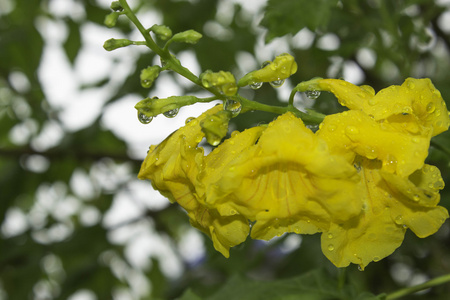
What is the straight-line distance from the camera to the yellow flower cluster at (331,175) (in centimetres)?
116

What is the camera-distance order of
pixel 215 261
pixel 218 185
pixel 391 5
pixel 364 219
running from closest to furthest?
pixel 218 185
pixel 364 219
pixel 391 5
pixel 215 261

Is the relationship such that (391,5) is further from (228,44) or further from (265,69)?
(265,69)

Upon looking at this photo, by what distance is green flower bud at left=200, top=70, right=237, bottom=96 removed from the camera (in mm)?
1205

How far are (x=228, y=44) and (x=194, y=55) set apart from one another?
0.79ft

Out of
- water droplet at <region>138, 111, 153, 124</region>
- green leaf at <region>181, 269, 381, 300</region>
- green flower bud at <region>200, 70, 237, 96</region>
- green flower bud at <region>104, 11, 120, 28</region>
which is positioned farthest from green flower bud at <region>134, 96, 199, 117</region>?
green leaf at <region>181, 269, 381, 300</region>

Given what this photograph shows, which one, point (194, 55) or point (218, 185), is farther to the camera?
point (194, 55)

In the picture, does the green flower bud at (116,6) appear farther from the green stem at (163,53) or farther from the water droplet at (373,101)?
the water droplet at (373,101)

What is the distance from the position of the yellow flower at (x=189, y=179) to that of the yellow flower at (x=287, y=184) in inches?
3.1

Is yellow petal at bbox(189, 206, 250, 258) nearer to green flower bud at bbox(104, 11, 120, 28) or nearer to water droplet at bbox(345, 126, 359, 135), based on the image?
water droplet at bbox(345, 126, 359, 135)

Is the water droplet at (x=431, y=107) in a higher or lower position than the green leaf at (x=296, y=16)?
higher

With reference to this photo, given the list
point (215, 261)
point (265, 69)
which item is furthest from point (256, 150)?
point (215, 261)

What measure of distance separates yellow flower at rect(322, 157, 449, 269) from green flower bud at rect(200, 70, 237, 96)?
429mm

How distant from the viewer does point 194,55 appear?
3.28 meters

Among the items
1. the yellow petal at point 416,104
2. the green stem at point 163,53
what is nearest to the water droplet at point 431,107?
the yellow petal at point 416,104
